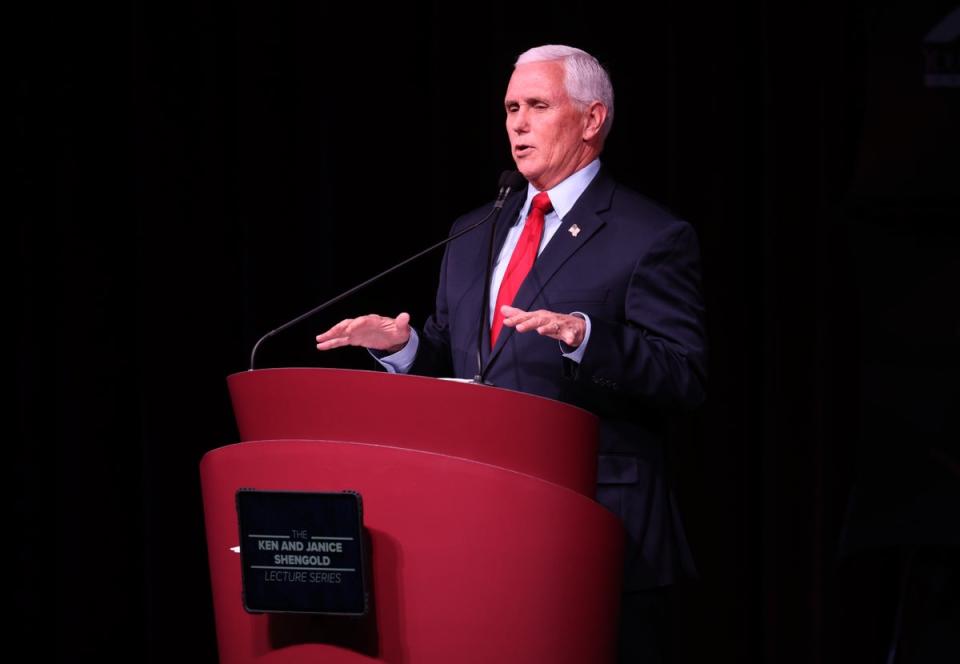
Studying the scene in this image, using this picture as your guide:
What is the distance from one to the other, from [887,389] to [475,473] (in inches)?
44.9

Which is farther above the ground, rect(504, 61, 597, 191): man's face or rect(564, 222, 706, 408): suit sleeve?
rect(504, 61, 597, 191): man's face

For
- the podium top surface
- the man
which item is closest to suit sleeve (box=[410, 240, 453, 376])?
the man

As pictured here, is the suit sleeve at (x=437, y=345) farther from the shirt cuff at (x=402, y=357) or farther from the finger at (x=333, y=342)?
the finger at (x=333, y=342)

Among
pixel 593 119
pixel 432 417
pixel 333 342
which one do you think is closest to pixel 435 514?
pixel 432 417

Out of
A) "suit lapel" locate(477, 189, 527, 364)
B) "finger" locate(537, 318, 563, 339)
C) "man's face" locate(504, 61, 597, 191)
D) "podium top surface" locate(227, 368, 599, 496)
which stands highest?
"man's face" locate(504, 61, 597, 191)

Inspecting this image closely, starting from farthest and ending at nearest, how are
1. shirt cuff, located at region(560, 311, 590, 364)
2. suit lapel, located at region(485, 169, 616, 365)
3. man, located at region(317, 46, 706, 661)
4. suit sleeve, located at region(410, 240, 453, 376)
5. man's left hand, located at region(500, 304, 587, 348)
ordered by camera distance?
suit sleeve, located at region(410, 240, 453, 376)
suit lapel, located at region(485, 169, 616, 365)
man, located at region(317, 46, 706, 661)
shirt cuff, located at region(560, 311, 590, 364)
man's left hand, located at region(500, 304, 587, 348)

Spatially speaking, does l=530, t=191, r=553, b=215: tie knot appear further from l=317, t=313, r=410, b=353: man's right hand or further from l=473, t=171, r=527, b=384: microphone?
l=317, t=313, r=410, b=353: man's right hand

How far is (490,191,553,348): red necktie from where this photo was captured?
179 cm

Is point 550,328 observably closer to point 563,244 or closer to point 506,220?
point 563,244

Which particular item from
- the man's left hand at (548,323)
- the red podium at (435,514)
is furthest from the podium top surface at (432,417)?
the man's left hand at (548,323)

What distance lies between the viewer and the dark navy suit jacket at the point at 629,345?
163cm

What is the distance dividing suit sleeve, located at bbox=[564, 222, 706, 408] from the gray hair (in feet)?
0.94

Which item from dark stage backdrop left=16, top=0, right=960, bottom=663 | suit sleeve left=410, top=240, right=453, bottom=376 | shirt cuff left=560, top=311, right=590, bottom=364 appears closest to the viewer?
shirt cuff left=560, top=311, right=590, bottom=364

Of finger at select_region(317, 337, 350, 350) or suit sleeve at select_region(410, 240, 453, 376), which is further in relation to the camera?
suit sleeve at select_region(410, 240, 453, 376)
